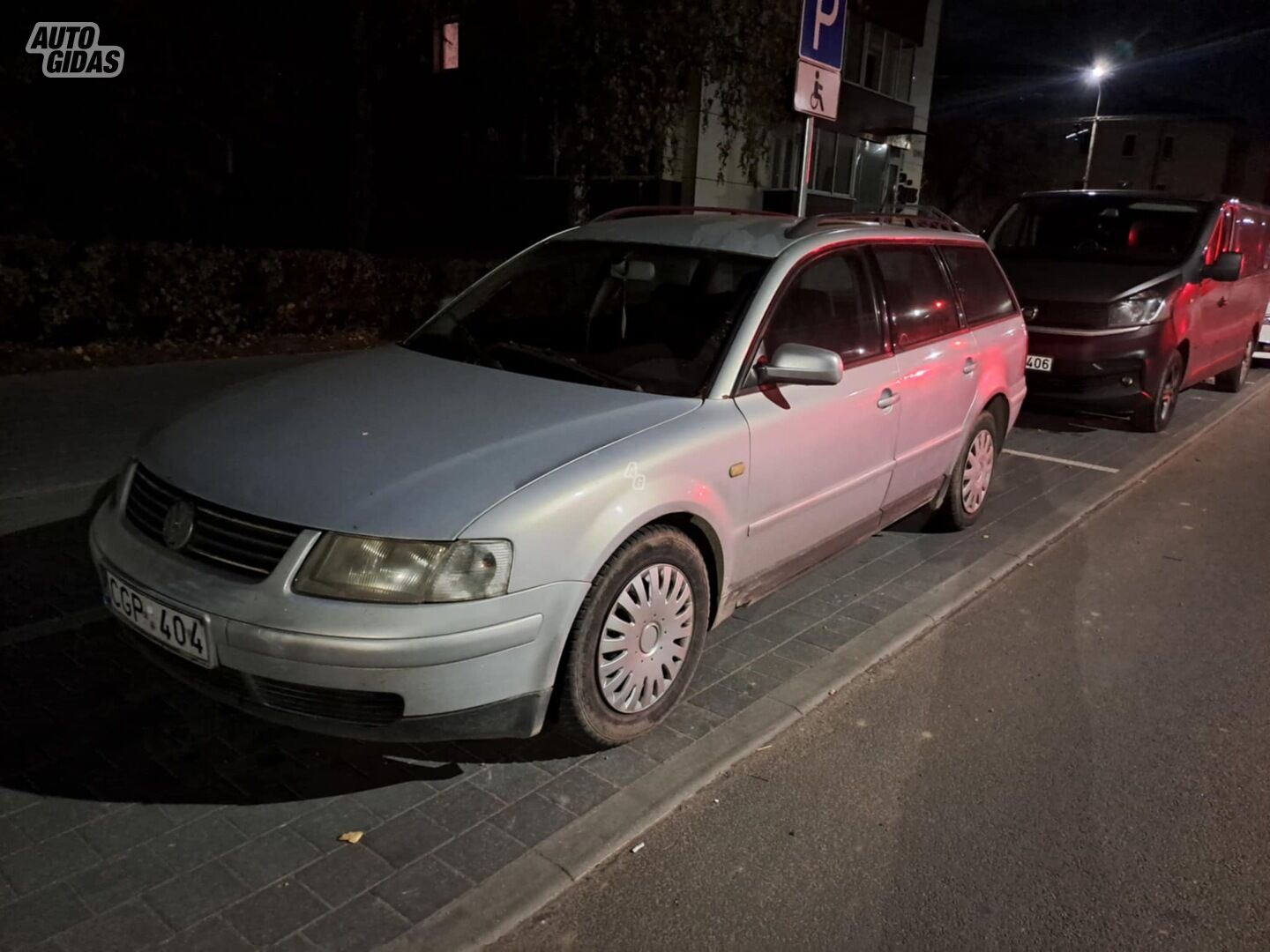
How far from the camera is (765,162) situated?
2233cm

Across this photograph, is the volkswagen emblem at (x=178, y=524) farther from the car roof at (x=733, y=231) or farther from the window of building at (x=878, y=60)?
the window of building at (x=878, y=60)

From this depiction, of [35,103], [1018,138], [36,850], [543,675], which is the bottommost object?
[36,850]

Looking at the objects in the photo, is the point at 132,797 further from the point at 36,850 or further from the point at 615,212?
the point at 615,212

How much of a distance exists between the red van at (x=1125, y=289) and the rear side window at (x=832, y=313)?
15.1ft

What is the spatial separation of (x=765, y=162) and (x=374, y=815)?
21424 millimetres

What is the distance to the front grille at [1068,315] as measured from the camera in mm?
8172

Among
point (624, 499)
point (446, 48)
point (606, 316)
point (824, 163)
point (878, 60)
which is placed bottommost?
point (624, 499)

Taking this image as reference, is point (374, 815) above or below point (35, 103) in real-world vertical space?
below

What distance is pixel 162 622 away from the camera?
2.89 m

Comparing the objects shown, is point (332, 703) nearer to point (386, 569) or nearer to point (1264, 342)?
point (386, 569)

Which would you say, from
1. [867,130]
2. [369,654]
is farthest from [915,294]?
[867,130]

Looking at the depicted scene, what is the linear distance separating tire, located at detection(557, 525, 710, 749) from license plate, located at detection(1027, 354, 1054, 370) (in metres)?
5.95

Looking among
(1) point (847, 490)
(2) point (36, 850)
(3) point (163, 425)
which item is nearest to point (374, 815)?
(2) point (36, 850)

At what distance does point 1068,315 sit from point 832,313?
5005mm
